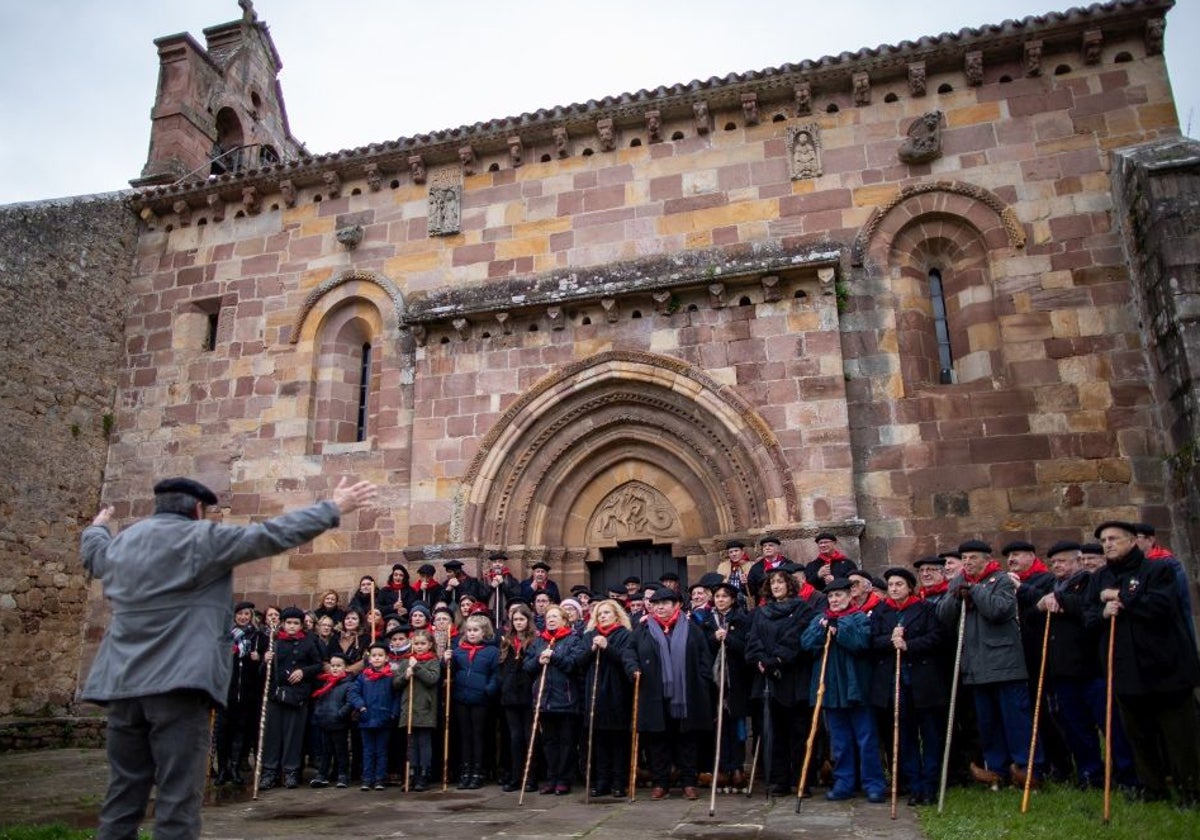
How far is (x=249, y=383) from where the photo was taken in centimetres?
1322

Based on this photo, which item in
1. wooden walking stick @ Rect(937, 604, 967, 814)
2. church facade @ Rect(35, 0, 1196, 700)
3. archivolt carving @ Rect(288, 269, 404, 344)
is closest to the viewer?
wooden walking stick @ Rect(937, 604, 967, 814)

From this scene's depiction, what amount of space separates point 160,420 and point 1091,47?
43.6ft

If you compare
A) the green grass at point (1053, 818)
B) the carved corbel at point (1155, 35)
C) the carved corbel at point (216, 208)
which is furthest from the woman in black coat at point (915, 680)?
the carved corbel at point (216, 208)

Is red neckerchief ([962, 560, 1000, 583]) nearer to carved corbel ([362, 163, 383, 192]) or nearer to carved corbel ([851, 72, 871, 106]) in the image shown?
carved corbel ([851, 72, 871, 106])

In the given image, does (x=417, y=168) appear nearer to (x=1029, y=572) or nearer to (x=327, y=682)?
(x=327, y=682)

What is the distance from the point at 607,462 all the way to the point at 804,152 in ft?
15.2

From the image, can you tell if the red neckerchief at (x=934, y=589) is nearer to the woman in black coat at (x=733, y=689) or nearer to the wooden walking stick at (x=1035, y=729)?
the wooden walking stick at (x=1035, y=729)

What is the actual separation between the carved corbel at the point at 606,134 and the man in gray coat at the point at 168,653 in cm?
903

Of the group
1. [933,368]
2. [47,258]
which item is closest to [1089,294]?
[933,368]

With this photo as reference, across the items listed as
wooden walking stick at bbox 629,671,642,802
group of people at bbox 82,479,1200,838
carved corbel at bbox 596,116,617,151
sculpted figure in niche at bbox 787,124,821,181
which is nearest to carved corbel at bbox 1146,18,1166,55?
sculpted figure in niche at bbox 787,124,821,181

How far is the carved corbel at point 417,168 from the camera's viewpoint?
42.5 feet

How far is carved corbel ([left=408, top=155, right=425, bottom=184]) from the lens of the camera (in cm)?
1295

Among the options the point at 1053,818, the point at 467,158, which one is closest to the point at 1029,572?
the point at 1053,818

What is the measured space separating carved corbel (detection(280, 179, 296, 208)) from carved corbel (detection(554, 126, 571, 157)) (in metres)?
4.12
